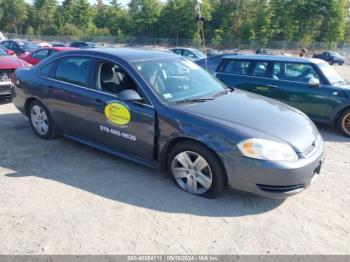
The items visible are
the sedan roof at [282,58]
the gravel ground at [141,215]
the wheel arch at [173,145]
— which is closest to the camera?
the gravel ground at [141,215]

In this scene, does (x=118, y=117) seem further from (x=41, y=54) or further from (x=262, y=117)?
(x=41, y=54)

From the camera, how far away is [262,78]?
24.5 feet

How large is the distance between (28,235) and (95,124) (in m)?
1.84

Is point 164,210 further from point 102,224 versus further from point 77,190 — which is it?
point 77,190


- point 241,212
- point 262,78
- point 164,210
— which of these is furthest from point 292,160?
point 262,78

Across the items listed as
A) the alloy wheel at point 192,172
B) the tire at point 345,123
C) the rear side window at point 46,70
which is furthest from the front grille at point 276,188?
the tire at point 345,123

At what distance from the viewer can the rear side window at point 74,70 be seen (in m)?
4.72

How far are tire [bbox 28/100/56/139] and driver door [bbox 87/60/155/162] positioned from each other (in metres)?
1.07

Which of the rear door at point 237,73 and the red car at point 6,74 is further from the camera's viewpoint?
the red car at point 6,74

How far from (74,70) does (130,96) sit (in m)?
1.43

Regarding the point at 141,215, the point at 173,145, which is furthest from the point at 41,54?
the point at 141,215

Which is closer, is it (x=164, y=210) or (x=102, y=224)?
(x=102, y=224)

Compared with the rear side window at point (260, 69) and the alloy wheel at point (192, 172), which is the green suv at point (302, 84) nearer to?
the rear side window at point (260, 69)

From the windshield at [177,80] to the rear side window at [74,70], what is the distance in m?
0.87
